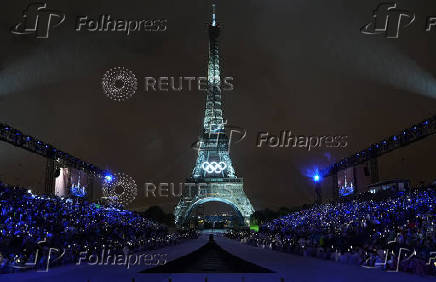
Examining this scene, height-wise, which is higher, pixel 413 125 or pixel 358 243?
pixel 413 125

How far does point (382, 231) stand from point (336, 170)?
3134 centimetres

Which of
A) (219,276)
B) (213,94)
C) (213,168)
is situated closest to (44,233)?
(219,276)

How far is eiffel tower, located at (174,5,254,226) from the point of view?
86.2m

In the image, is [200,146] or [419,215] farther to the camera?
[200,146]

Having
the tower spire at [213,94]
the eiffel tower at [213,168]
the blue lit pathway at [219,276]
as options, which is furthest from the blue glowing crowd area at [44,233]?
the tower spire at [213,94]

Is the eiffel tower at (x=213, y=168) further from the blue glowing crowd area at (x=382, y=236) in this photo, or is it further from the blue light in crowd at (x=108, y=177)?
the blue glowing crowd area at (x=382, y=236)

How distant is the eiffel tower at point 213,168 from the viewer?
86188 millimetres

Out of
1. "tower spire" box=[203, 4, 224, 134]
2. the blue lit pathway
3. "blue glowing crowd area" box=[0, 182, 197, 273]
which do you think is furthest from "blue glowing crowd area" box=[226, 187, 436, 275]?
"tower spire" box=[203, 4, 224, 134]

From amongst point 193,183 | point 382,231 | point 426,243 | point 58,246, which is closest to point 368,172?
point 382,231

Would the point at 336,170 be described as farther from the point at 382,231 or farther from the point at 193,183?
the point at 193,183

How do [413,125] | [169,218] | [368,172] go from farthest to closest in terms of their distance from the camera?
[169,218] < [368,172] < [413,125]

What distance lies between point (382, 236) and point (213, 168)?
2652 inches

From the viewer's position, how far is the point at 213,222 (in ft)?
565

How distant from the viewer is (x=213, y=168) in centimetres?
8956
